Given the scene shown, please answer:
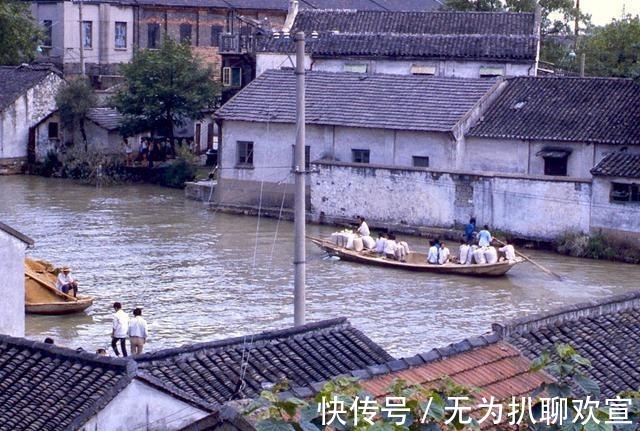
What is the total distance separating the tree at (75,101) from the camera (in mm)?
46688

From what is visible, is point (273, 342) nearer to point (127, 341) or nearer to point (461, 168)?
point (127, 341)

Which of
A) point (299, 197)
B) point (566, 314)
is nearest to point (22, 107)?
point (299, 197)

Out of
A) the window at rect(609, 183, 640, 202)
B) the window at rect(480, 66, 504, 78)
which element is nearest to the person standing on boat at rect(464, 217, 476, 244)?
the window at rect(609, 183, 640, 202)

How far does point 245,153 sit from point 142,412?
2751cm

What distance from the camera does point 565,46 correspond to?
55719 millimetres

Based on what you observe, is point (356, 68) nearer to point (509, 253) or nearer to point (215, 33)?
point (215, 33)

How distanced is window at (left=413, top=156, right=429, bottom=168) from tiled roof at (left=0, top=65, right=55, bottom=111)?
1606 centimetres

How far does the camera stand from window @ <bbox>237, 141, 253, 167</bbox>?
3934 centimetres

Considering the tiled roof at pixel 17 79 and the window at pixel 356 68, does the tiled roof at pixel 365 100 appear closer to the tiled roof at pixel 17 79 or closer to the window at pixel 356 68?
the window at pixel 356 68

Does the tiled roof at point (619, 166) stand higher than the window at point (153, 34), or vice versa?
the window at point (153, 34)

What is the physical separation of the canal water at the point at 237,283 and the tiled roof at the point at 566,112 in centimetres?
357

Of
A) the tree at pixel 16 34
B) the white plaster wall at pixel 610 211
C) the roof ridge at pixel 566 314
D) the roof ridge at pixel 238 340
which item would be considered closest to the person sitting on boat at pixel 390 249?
the white plaster wall at pixel 610 211

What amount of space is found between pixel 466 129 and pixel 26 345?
77.8 feet

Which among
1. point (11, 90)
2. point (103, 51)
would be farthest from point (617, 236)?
point (103, 51)
